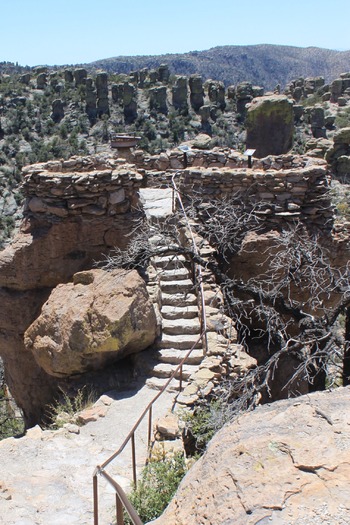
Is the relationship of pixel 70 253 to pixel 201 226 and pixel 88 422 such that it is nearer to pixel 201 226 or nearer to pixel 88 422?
pixel 201 226

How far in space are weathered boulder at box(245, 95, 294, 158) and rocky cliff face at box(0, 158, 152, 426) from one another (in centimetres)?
1230

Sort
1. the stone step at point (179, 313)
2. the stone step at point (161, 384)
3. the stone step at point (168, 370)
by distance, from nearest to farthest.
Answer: the stone step at point (161, 384), the stone step at point (168, 370), the stone step at point (179, 313)

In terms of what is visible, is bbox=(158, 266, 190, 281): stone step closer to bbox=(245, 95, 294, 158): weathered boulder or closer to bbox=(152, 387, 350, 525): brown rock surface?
bbox=(152, 387, 350, 525): brown rock surface

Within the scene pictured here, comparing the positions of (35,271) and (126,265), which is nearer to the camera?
(126,265)

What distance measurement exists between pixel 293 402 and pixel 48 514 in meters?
2.87


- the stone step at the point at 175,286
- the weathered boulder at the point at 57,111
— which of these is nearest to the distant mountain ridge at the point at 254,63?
the weathered boulder at the point at 57,111

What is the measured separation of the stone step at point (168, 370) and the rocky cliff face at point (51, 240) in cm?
231

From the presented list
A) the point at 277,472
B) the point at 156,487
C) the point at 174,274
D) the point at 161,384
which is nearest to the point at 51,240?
the point at 174,274

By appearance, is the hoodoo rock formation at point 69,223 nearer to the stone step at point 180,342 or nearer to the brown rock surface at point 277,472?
the stone step at point 180,342

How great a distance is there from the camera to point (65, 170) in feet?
37.5

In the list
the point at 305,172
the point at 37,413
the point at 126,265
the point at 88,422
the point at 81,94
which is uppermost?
the point at 81,94

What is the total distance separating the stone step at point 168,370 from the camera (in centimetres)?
797

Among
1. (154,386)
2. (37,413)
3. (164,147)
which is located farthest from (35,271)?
(164,147)

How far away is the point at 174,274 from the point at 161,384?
2.44 metres
